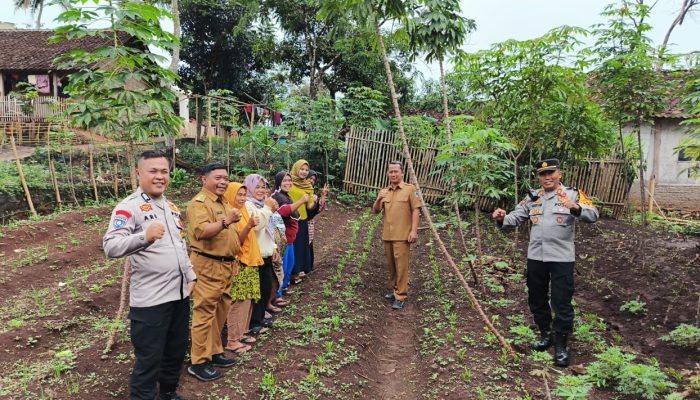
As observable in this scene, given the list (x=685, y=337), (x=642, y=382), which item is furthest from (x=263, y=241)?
(x=685, y=337)

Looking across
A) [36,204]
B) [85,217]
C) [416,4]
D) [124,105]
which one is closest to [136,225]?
[124,105]

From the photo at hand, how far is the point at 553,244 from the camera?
14.9 feet

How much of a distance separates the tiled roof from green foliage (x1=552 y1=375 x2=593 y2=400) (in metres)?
20.2

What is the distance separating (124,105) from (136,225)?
1.51m

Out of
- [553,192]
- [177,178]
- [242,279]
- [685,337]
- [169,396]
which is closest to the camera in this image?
[169,396]

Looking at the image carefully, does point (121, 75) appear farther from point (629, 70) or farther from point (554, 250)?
point (629, 70)

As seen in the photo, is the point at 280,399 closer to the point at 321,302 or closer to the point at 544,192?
the point at 321,302

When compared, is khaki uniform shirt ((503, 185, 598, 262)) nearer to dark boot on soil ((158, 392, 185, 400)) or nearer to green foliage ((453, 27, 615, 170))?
green foliage ((453, 27, 615, 170))

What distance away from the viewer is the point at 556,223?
180 inches

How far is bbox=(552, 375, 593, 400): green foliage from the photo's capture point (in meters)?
3.48

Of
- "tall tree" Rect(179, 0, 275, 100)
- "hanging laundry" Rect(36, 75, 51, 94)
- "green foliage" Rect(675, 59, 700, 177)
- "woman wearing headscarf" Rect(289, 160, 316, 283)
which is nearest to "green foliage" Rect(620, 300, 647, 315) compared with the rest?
"green foliage" Rect(675, 59, 700, 177)

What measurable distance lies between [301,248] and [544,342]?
11.7ft

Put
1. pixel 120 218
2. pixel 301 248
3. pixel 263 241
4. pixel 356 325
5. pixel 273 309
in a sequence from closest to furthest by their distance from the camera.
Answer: pixel 120 218, pixel 263 241, pixel 356 325, pixel 273 309, pixel 301 248

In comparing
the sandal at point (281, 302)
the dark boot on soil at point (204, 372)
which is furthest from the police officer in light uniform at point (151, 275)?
the sandal at point (281, 302)
